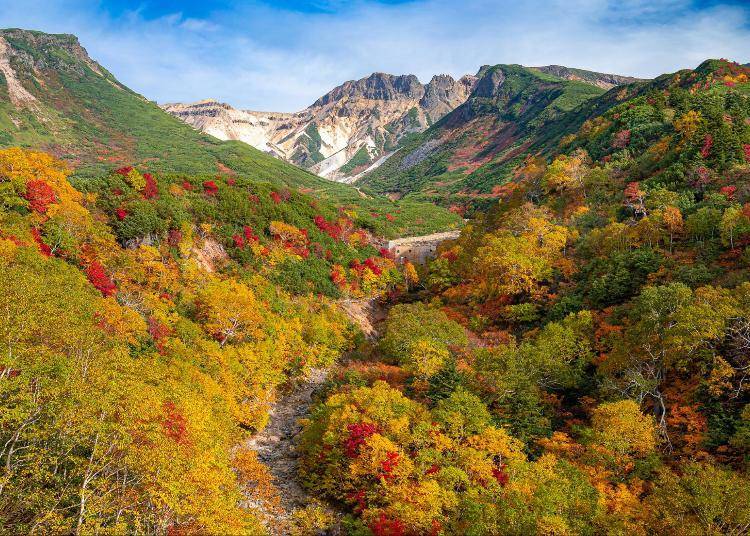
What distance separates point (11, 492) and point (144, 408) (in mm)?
5797

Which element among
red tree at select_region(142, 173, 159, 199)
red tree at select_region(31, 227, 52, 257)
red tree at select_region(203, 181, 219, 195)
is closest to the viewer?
red tree at select_region(31, 227, 52, 257)

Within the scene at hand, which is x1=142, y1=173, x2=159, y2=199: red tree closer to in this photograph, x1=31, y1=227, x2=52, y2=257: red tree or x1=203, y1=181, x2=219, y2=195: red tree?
x1=203, y1=181, x2=219, y2=195: red tree

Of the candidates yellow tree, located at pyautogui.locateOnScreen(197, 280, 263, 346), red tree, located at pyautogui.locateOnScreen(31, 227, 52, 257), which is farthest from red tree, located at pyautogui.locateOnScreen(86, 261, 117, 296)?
yellow tree, located at pyautogui.locateOnScreen(197, 280, 263, 346)

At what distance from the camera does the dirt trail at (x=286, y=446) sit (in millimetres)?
32469

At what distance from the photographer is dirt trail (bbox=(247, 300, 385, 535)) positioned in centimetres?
3247

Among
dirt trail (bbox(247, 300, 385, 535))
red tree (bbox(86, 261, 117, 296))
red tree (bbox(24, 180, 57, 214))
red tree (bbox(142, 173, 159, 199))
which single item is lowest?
dirt trail (bbox(247, 300, 385, 535))

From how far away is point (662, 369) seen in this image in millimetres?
33281

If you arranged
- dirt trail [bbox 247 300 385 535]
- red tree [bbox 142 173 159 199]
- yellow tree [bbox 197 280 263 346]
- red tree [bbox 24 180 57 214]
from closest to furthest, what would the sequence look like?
dirt trail [bbox 247 300 385 535]
red tree [bbox 24 180 57 214]
yellow tree [bbox 197 280 263 346]
red tree [bbox 142 173 159 199]

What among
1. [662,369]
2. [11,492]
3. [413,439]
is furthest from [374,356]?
[11,492]

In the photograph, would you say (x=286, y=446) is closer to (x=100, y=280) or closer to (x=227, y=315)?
(x=227, y=315)

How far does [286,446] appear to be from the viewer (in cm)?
4225

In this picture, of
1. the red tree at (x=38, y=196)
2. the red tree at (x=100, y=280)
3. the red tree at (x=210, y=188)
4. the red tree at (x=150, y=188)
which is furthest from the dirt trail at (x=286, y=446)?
the red tree at (x=210, y=188)

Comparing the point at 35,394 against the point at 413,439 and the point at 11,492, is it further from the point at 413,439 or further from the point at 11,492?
the point at 413,439

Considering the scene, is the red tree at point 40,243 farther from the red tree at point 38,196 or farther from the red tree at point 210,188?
the red tree at point 210,188
